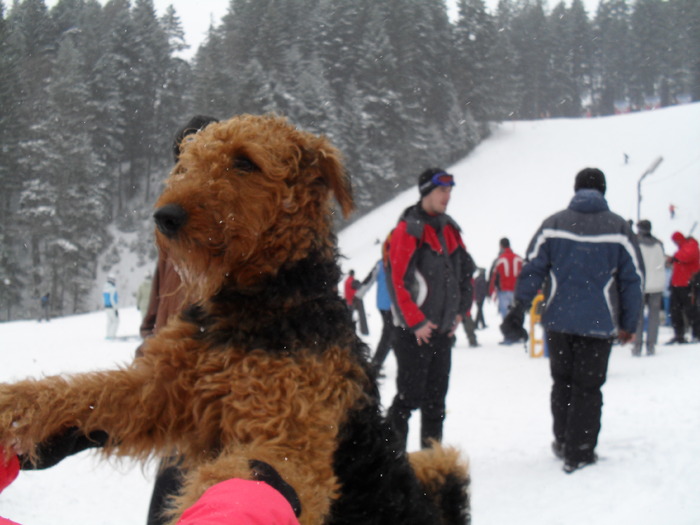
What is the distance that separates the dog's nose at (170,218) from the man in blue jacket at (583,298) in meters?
3.73

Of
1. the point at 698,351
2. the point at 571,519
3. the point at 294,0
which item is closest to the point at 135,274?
the point at 294,0

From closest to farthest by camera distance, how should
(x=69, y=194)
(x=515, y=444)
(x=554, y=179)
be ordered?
(x=515, y=444) → (x=69, y=194) → (x=554, y=179)

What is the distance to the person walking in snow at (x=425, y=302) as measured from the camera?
177 inches

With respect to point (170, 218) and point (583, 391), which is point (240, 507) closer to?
point (170, 218)

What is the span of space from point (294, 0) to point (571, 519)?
4798 centimetres

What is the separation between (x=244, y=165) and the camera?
1786mm

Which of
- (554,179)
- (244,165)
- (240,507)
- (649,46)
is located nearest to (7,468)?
(240,507)

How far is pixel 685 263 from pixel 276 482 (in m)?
11.8

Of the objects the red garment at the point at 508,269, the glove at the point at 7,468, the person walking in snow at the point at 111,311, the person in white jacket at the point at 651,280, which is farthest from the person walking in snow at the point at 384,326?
the person walking in snow at the point at 111,311

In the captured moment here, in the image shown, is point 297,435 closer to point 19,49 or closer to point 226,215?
point 226,215

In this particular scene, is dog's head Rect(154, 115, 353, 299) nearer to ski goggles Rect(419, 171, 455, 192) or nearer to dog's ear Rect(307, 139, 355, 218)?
dog's ear Rect(307, 139, 355, 218)

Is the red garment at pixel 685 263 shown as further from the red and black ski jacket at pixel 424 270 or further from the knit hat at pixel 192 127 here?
the knit hat at pixel 192 127

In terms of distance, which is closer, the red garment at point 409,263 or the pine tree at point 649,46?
the red garment at point 409,263

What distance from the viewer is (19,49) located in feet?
137
